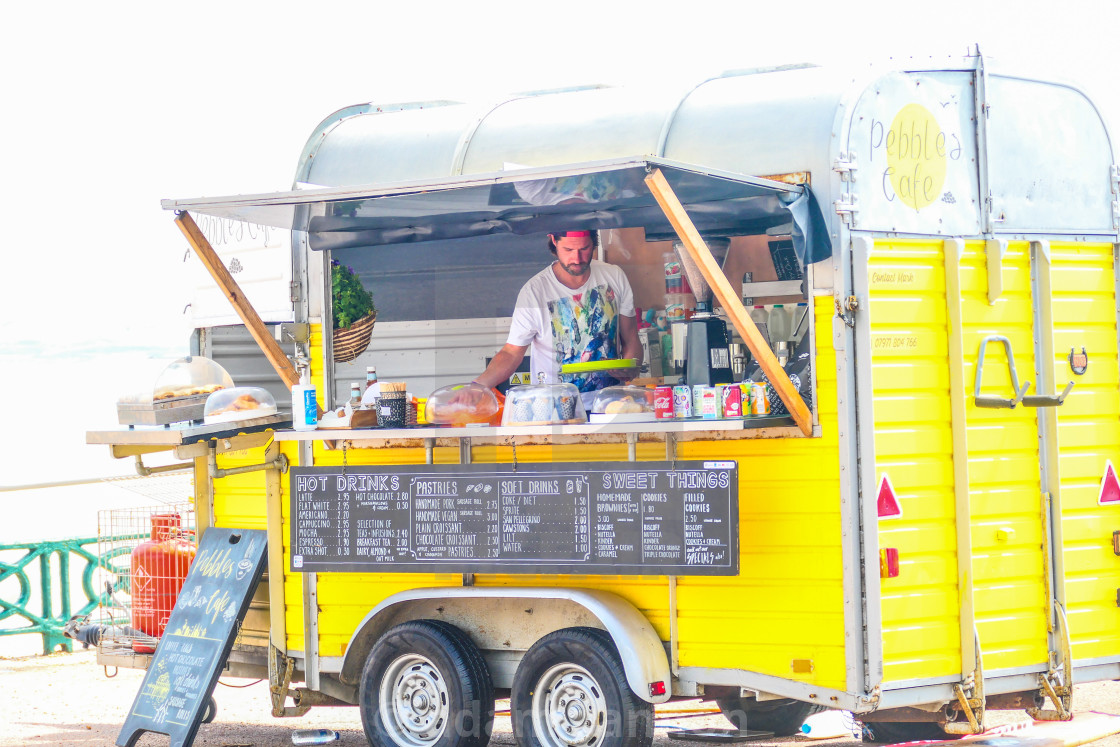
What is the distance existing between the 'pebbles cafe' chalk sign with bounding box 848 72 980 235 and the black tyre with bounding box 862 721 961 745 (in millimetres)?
2524

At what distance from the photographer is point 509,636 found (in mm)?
6098

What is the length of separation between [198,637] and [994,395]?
13.4 ft

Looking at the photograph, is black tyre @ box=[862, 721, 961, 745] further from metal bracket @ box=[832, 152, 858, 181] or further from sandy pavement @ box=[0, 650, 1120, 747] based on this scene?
metal bracket @ box=[832, 152, 858, 181]

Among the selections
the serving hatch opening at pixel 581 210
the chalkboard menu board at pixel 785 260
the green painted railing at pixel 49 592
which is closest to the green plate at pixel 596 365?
the serving hatch opening at pixel 581 210

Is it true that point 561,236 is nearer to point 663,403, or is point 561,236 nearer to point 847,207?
point 663,403

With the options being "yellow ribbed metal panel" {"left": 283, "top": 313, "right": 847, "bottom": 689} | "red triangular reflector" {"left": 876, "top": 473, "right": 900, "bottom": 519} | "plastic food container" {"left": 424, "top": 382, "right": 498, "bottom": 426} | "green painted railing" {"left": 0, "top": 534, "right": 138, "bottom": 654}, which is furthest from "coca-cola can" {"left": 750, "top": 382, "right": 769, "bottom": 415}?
"green painted railing" {"left": 0, "top": 534, "right": 138, "bottom": 654}

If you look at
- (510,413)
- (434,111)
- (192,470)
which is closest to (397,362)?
(192,470)

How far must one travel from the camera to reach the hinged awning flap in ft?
17.4

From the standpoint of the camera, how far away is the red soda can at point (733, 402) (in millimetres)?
5410

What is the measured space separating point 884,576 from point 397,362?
3957 mm

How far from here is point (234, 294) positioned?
658 centimetres

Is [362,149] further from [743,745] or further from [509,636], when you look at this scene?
[743,745]

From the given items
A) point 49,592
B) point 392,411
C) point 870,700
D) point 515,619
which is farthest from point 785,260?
point 49,592

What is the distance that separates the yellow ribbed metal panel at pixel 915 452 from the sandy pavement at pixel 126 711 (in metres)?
1.47
